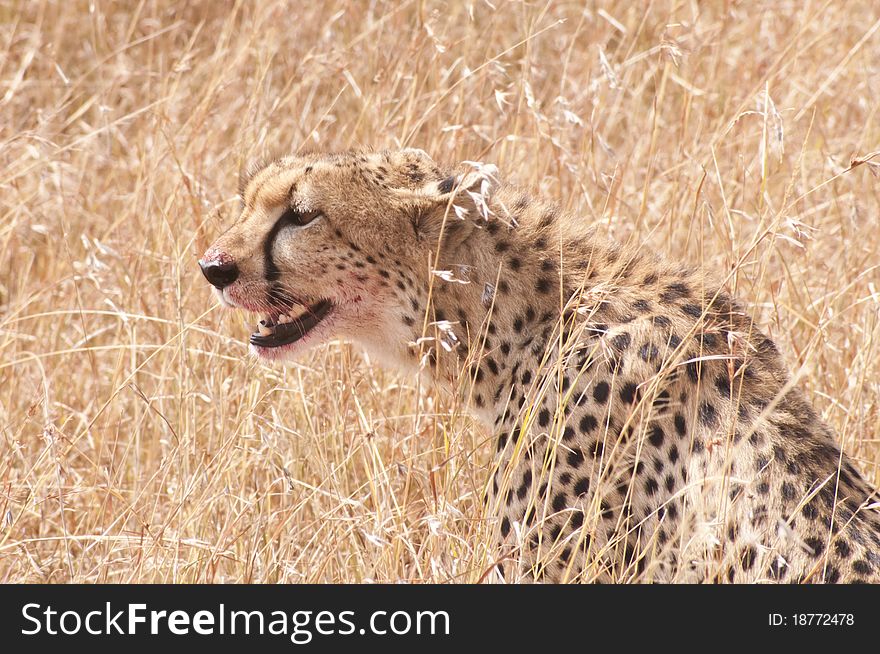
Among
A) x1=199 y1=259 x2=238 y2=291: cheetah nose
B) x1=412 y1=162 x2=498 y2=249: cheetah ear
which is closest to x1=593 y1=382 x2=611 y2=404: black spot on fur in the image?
x1=412 y1=162 x2=498 y2=249: cheetah ear

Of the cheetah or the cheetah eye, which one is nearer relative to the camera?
the cheetah

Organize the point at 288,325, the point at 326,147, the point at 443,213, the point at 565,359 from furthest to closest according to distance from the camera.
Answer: the point at 326,147 < the point at 288,325 < the point at 443,213 < the point at 565,359

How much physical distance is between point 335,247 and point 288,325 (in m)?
0.24

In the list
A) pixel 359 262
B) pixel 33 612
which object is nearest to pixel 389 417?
pixel 359 262

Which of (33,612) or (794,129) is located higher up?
(794,129)

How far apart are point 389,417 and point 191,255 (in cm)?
98

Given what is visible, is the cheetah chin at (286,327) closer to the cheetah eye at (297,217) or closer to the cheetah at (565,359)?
the cheetah at (565,359)

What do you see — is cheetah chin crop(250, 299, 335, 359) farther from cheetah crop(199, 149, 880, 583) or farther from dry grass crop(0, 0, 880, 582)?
dry grass crop(0, 0, 880, 582)

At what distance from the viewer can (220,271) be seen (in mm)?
2971

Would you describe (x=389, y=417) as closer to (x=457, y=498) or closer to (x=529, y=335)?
(x=457, y=498)

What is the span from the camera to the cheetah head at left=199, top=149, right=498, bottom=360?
9.79 feet

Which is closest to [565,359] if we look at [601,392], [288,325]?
[601,392]

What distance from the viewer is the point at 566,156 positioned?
3.94 metres

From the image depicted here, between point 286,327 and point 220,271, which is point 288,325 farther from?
point 220,271
